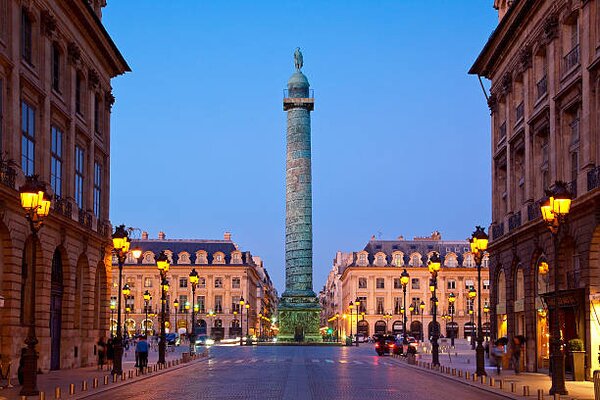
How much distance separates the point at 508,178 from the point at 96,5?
2395 cm

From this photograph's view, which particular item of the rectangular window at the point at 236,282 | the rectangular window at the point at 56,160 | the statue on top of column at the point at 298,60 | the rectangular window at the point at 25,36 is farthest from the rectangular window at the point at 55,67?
the rectangular window at the point at 236,282

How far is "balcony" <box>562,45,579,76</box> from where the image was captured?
37.3 meters

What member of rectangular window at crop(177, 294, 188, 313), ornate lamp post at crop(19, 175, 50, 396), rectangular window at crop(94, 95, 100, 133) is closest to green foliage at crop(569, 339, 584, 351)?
ornate lamp post at crop(19, 175, 50, 396)

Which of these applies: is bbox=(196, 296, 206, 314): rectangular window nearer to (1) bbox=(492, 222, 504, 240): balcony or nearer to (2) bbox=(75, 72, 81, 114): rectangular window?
(1) bbox=(492, 222, 504, 240): balcony

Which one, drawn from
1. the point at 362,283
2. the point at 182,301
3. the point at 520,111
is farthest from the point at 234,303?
the point at 520,111

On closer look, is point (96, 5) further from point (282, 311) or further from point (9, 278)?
point (282, 311)

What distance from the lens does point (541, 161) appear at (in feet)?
143

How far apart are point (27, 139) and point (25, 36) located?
4.06 m

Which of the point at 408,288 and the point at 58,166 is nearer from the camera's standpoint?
the point at 58,166

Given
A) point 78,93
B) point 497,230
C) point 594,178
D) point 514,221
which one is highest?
point 78,93

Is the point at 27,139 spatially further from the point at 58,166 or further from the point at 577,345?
the point at 577,345

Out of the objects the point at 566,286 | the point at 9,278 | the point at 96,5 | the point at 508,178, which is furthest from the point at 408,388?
the point at 96,5

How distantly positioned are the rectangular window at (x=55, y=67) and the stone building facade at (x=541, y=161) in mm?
20844

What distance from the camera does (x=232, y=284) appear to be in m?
156
